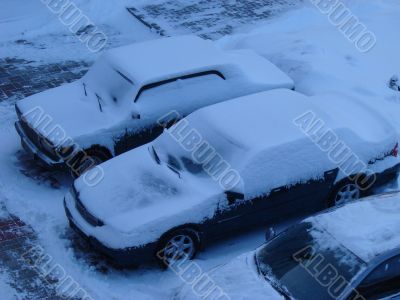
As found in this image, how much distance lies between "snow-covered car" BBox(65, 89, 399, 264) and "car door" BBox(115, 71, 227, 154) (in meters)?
0.77

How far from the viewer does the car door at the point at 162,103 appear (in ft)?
30.0

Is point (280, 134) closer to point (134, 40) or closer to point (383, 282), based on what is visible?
point (383, 282)

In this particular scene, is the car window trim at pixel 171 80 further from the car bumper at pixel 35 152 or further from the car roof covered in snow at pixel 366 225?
the car roof covered in snow at pixel 366 225

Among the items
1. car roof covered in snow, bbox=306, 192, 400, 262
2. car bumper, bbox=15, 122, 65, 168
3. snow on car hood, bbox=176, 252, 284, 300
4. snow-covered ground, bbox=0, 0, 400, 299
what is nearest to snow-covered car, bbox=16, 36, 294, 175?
car bumper, bbox=15, 122, 65, 168

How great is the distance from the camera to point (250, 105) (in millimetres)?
8359

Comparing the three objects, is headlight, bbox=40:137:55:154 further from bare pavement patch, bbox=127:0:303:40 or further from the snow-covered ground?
bare pavement patch, bbox=127:0:303:40

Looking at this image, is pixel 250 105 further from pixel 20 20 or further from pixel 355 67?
pixel 20 20

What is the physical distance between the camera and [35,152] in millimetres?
9086

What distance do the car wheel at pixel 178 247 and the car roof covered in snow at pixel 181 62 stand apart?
105 inches

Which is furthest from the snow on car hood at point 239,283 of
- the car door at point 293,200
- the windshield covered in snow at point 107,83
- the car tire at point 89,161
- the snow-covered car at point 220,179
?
the windshield covered in snow at point 107,83

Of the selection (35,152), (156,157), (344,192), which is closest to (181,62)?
(156,157)

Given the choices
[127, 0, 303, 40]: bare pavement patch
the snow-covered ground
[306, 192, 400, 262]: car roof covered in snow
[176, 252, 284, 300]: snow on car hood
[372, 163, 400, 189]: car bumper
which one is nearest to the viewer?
[306, 192, 400, 262]: car roof covered in snow

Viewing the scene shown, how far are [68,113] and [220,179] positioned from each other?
2.92 m

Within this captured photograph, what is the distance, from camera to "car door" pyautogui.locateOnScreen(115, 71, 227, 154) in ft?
30.0
